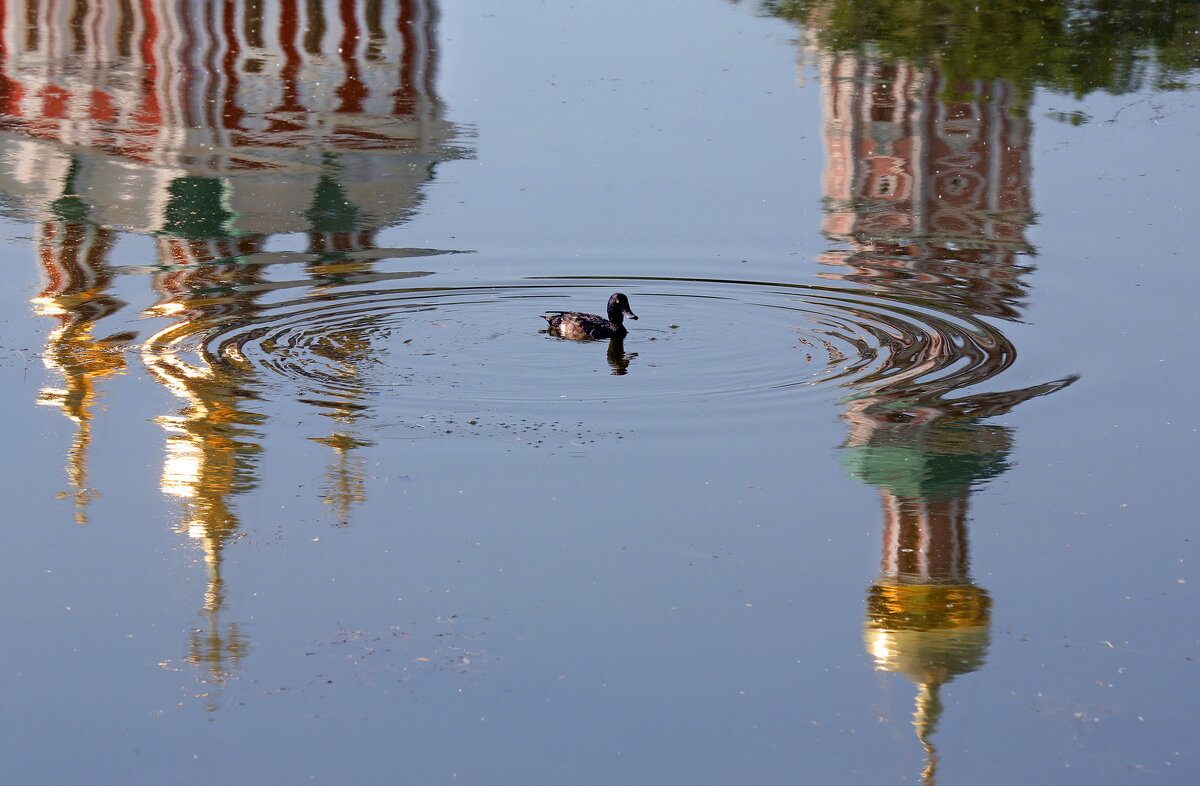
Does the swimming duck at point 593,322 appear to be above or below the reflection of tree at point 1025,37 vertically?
below

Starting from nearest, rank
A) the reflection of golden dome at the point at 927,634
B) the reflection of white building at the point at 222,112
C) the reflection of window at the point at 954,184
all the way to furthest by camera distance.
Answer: the reflection of golden dome at the point at 927,634, the reflection of white building at the point at 222,112, the reflection of window at the point at 954,184

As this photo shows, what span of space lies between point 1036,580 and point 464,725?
2.56 meters

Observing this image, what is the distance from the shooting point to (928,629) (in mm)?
6848

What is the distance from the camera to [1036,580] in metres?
7.35

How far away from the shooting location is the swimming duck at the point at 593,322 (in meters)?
11.0

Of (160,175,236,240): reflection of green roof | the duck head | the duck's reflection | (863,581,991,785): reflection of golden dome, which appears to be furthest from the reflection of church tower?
(160,175,236,240): reflection of green roof

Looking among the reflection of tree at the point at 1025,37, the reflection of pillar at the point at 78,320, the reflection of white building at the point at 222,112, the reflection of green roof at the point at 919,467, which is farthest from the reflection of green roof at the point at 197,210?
the reflection of tree at the point at 1025,37

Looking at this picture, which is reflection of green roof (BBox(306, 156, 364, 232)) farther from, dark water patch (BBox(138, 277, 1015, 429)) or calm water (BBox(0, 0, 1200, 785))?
dark water patch (BBox(138, 277, 1015, 429))

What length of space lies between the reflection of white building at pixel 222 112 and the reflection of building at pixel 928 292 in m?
3.73

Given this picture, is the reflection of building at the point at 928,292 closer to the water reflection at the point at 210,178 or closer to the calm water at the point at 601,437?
the calm water at the point at 601,437

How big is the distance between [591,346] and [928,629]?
436 centimetres

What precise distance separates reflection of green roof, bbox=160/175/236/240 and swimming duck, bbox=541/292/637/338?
11.1ft

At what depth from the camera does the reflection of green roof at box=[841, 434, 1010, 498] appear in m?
8.40

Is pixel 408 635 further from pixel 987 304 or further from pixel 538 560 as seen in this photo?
pixel 987 304
